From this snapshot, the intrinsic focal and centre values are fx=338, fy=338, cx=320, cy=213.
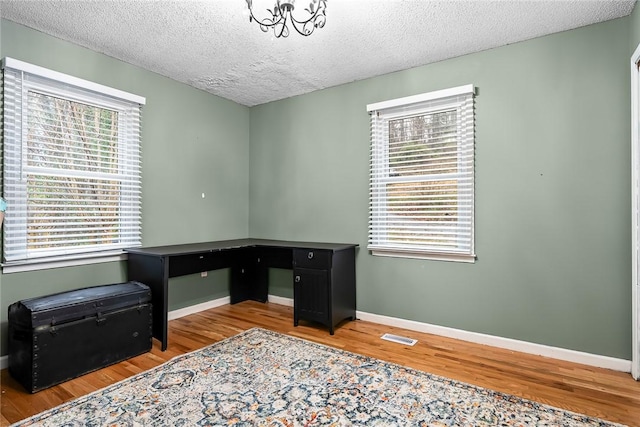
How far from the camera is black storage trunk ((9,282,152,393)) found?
7.18 ft

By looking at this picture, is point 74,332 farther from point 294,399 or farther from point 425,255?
point 425,255

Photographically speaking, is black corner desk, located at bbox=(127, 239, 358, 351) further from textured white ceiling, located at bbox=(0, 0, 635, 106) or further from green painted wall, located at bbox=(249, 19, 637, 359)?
textured white ceiling, located at bbox=(0, 0, 635, 106)

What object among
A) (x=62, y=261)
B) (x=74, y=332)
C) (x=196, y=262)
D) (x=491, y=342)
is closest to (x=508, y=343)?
(x=491, y=342)

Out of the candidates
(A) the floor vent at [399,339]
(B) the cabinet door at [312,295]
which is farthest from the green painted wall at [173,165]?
(A) the floor vent at [399,339]

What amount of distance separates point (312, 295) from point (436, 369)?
132 centimetres

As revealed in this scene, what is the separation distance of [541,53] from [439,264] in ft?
6.47

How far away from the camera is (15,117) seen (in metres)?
2.55

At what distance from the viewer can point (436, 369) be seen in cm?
249

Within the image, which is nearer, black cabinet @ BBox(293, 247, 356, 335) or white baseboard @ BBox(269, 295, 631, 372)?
white baseboard @ BBox(269, 295, 631, 372)

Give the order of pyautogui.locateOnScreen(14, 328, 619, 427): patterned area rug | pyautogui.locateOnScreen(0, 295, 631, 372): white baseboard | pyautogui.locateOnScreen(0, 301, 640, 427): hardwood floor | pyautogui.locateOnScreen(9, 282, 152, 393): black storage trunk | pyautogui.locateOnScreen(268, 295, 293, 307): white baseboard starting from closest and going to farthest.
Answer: pyautogui.locateOnScreen(14, 328, 619, 427): patterned area rug → pyautogui.locateOnScreen(0, 301, 640, 427): hardwood floor → pyautogui.locateOnScreen(9, 282, 152, 393): black storage trunk → pyautogui.locateOnScreen(0, 295, 631, 372): white baseboard → pyautogui.locateOnScreen(268, 295, 293, 307): white baseboard

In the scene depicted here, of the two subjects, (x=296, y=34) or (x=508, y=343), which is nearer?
(x=296, y=34)

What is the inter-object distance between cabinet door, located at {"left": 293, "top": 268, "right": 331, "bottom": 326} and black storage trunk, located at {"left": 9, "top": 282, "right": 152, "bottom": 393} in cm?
136

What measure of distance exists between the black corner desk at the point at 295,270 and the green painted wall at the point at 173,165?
42cm

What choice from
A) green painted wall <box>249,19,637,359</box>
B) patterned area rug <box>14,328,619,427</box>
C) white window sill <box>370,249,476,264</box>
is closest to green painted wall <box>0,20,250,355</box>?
patterned area rug <box>14,328,619,427</box>
